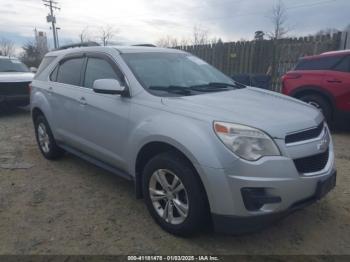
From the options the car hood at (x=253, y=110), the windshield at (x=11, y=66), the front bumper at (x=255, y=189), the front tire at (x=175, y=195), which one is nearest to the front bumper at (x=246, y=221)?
the front bumper at (x=255, y=189)

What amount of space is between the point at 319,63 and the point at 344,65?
0.53 metres

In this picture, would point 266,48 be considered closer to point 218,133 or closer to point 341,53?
point 341,53

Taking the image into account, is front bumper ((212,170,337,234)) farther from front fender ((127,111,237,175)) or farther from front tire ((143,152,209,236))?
front fender ((127,111,237,175))

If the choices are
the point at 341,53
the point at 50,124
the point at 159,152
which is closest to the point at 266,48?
the point at 341,53

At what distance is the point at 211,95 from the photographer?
130 inches

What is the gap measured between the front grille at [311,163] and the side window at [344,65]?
4342 mm

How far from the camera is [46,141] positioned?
5230mm

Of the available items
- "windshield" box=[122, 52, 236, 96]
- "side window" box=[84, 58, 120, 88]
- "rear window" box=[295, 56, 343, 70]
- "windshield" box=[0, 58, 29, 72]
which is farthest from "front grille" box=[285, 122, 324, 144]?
"windshield" box=[0, 58, 29, 72]

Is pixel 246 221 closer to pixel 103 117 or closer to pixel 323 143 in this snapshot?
pixel 323 143

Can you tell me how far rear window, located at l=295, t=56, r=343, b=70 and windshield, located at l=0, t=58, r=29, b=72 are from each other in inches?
330

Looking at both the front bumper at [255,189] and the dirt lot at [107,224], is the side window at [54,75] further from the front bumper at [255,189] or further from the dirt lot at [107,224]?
the front bumper at [255,189]

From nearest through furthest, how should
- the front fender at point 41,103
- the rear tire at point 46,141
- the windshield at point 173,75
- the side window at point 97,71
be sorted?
the windshield at point 173,75
the side window at point 97,71
the front fender at point 41,103
the rear tire at point 46,141

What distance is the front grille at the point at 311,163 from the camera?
2.63 m

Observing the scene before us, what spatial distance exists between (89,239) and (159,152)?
3.38 ft
